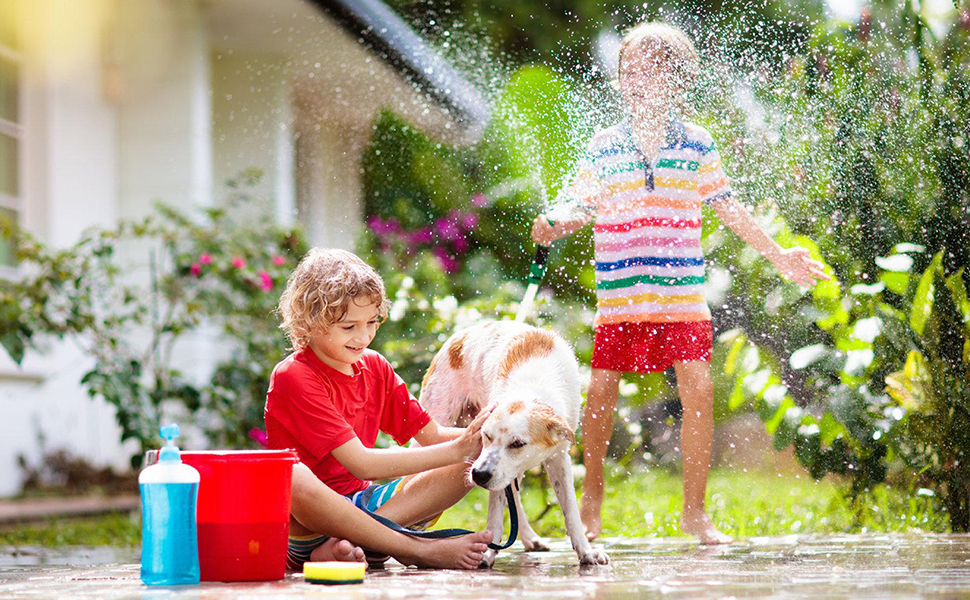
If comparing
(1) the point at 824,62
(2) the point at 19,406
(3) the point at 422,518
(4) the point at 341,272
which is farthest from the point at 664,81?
(2) the point at 19,406

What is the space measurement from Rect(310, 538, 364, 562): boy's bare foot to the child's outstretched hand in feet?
6.09

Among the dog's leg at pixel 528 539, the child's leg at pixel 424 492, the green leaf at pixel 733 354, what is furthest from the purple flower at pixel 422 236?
the child's leg at pixel 424 492

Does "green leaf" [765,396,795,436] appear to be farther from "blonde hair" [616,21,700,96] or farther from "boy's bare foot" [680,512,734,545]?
"blonde hair" [616,21,700,96]

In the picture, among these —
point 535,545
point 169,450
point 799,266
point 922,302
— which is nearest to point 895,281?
point 922,302

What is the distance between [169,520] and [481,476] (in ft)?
2.44

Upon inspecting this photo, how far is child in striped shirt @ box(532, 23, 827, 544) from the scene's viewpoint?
3.66 meters

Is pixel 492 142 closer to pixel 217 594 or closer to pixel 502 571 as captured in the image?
pixel 502 571

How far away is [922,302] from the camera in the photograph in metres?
3.96

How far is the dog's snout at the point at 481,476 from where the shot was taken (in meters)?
2.73

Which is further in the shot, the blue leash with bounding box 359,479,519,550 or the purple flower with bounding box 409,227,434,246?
the purple flower with bounding box 409,227,434,246

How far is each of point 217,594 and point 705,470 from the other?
1963mm

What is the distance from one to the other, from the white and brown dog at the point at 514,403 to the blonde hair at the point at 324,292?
1.43 ft

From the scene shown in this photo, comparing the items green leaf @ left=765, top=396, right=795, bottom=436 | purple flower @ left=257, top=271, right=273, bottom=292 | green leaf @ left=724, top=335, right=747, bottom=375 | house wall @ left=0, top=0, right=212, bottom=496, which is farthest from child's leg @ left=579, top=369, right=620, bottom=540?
house wall @ left=0, top=0, right=212, bottom=496

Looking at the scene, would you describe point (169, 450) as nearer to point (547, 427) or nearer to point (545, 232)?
point (547, 427)
